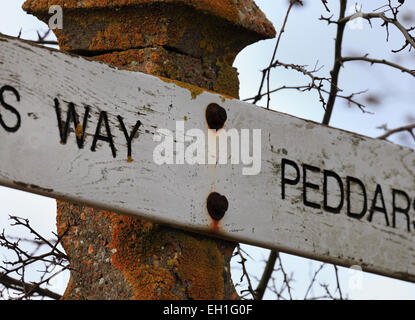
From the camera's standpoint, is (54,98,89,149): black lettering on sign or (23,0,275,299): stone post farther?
(23,0,275,299): stone post

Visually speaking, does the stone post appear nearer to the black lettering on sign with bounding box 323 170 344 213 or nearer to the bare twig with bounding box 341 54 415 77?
the black lettering on sign with bounding box 323 170 344 213

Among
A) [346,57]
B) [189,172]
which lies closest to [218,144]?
[189,172]

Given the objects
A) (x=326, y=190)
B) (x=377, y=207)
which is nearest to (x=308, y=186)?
(x=326, y=190)

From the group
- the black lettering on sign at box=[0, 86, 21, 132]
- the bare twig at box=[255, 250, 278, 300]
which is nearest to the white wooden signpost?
the black lettering on sign at box=[0, 86, 21, 132]

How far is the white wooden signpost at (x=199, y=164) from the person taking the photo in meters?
1.48

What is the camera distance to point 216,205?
5.52ft

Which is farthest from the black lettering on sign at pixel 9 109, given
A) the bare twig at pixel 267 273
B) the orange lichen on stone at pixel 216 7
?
the bare twig at pixel 267 273

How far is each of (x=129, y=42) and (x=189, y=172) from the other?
1.59 feet

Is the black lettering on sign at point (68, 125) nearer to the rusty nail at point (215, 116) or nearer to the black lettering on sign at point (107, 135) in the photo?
the black lettering on sign at point (107, 135)

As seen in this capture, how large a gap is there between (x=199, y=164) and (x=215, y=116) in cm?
14

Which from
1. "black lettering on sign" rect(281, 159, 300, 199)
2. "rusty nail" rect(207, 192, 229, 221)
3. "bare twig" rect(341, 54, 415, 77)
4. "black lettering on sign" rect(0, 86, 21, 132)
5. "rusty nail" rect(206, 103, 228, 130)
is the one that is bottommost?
"rusty nail" rect(207, 192, 229, 221)

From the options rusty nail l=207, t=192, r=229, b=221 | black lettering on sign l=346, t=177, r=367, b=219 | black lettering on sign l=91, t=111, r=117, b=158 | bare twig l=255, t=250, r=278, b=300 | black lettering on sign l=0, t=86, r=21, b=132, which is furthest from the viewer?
bare twig l=255, t=250, r=278, b=300

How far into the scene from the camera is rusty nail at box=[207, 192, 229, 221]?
168 cm

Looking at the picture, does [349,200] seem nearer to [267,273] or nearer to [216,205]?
[216,205]
